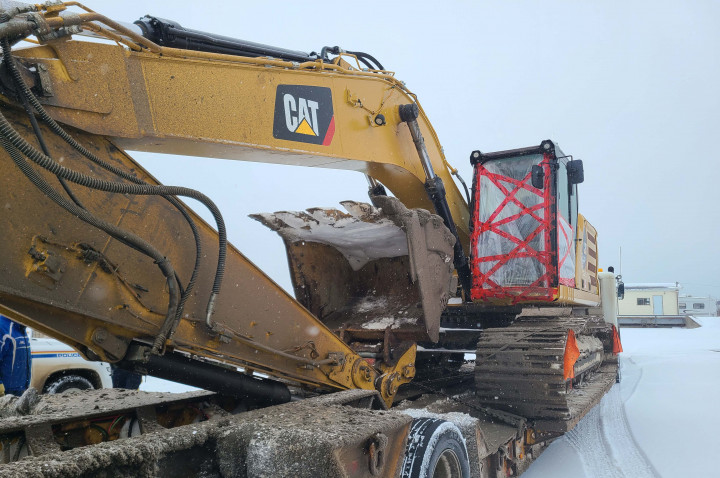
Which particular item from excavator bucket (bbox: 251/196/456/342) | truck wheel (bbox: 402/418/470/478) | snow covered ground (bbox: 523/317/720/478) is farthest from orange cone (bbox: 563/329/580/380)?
truck wheel (bbox: 402/418/470/478)

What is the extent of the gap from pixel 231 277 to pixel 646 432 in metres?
5.72

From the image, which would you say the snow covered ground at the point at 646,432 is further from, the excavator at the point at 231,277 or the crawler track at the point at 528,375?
the crawler track at the point at 528,375

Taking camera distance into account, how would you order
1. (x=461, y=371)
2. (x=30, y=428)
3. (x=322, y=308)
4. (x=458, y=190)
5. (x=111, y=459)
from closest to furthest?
(x=111, y=459) → (x=30, y=428) → (x=322, y=308) → (x=458, y=190) → (x=461, y=371)

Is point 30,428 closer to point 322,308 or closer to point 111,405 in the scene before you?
point 111,405

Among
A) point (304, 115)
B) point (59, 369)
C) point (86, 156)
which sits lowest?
point (59, 369)

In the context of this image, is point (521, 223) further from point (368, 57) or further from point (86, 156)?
point (86, 156)

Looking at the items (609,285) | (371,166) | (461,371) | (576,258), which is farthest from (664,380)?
(371,166)

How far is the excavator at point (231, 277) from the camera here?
91.7 inches

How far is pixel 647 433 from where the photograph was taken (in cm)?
668

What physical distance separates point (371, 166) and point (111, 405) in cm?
243

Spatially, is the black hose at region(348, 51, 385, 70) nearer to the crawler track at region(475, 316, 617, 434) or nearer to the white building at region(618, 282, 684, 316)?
the crawler track at region(475, 316, 617, 434)

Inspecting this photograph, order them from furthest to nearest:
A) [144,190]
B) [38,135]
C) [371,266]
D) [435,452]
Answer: [371,266]
[435,452]
[144,190]
[38,135]

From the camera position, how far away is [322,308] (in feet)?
18.4

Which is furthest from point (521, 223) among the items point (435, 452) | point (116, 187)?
point (116, 187)
